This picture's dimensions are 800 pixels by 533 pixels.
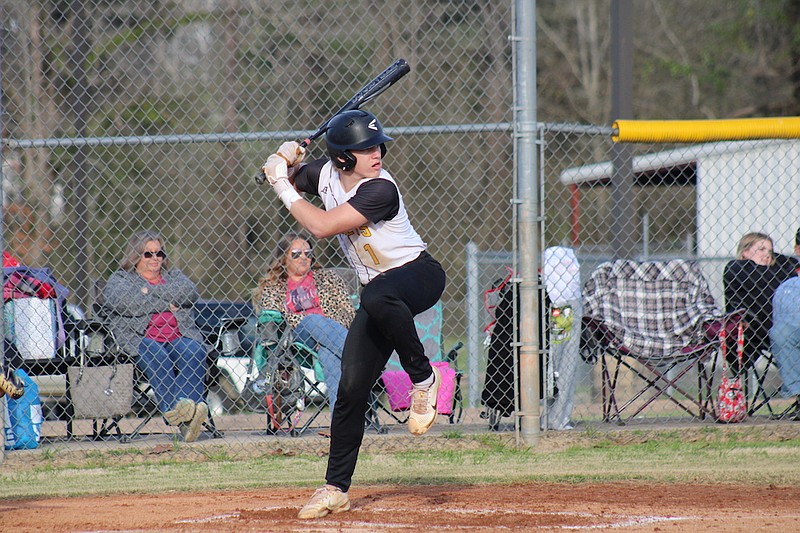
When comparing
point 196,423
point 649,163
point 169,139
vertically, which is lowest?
point 196,423

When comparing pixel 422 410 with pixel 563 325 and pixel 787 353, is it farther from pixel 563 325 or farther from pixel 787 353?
pixel 787 353

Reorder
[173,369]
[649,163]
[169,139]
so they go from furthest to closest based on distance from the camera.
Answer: [649,163] → [173,369] → [169,139]

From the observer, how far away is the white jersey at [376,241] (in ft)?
14.9

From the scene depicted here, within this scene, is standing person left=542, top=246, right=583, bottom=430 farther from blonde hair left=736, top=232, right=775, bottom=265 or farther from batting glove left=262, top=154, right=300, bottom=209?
batting glove left=262, top=154, right=300, bottom=209

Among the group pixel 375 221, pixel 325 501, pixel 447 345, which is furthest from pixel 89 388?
pixel 447 345

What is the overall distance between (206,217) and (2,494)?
11280 mm

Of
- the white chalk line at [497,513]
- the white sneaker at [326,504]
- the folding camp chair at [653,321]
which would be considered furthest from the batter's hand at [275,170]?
the folding camp chair at [653,321]

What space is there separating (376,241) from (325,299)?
2834mm

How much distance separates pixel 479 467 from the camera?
607 centimetres

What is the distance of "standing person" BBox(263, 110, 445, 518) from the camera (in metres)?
4.39

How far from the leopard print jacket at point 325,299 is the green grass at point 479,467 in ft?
3.77

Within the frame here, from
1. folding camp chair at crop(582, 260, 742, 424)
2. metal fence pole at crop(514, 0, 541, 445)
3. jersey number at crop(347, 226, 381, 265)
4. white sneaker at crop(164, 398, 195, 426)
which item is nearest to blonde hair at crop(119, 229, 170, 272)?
white sneaker at crop(164, 398, 195, 426)

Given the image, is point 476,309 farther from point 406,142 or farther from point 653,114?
point 653,114

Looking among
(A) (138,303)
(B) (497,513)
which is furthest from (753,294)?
(A) (138,303)
